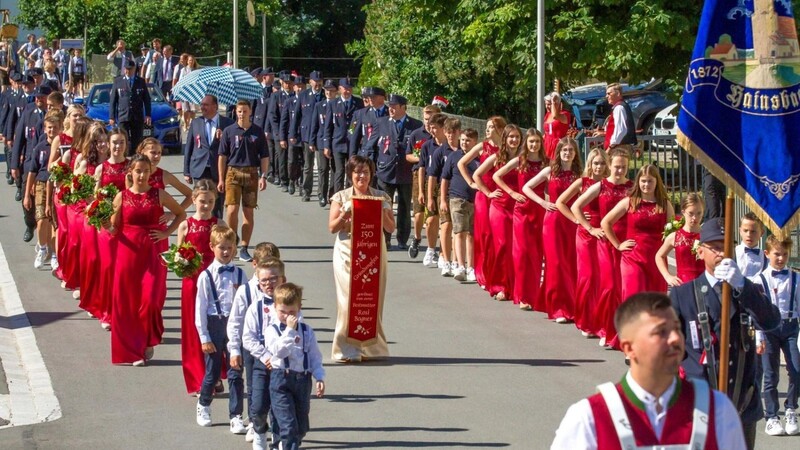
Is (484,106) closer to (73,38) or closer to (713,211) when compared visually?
(713,211)

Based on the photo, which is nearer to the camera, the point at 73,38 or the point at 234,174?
the point at 234,174

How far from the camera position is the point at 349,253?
12695 mm

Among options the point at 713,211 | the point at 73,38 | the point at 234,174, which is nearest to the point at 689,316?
the point at 713,211

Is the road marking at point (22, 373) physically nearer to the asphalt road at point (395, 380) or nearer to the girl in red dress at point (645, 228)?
the asphalt road at point (395, 380)

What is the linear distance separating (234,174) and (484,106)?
1288 centimetres

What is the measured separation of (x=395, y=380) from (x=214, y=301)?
6.97ft

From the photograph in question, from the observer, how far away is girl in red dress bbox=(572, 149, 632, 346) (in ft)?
43.3

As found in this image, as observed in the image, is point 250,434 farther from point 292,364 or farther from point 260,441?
point 292,364

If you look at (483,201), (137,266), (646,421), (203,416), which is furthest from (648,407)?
(483,201)

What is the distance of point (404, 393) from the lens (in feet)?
38.1

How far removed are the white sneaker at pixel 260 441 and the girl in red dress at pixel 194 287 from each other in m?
1.57

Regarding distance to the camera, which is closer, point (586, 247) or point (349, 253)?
point (349, 253)

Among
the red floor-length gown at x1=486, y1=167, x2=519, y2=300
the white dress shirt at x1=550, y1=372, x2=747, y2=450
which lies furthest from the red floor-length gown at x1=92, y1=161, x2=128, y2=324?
the white dress shirt at x1=550, y1=372, x2=747, y2=450

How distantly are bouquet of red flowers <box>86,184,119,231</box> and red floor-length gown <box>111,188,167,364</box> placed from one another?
0.20m
